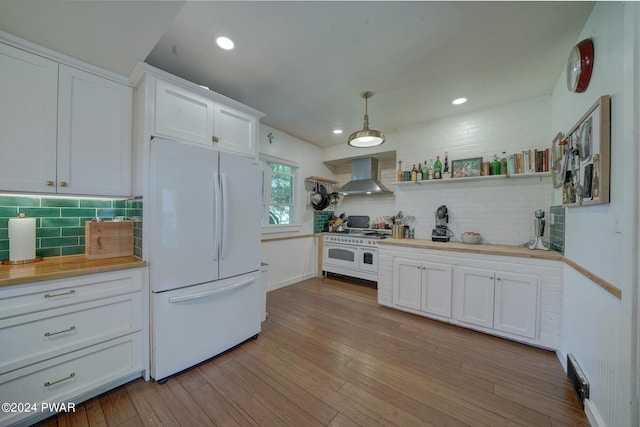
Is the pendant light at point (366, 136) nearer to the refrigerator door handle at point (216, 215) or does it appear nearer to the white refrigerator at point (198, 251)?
the white refrigerator at point (198, 251)

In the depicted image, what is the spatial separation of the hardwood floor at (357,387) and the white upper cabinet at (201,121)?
1.88 meters

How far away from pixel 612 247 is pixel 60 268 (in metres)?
3.25

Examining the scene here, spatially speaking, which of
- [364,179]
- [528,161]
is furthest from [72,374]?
[528,161]

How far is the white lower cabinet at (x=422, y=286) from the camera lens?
8.34ft

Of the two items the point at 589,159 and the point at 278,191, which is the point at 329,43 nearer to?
the point at 589,159

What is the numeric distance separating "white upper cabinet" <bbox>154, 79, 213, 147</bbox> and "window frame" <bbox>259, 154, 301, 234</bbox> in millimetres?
1524

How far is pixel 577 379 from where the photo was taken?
1.50m

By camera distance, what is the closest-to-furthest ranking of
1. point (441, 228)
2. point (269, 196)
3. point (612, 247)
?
point (612, 247) < point (441, 228) < point (269, 196)

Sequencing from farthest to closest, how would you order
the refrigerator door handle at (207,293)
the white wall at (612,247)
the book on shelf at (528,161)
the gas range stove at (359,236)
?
the gas range stove at (359,236) < the book on shelf at (528,161) < the refrigerator door handle at (207,293) < the white wall at (612,247)

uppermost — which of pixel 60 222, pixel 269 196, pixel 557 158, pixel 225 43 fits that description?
pixel 225 43

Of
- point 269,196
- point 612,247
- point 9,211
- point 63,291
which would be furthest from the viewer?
point 269,196

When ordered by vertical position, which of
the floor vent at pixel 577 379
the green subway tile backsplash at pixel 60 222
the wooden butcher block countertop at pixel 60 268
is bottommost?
the floor vent at pixel 577 379

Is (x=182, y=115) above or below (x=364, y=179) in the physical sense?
above

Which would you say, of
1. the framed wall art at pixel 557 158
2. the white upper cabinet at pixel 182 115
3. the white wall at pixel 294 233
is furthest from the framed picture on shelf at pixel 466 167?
the white upper cabinet at pixel 182 115
